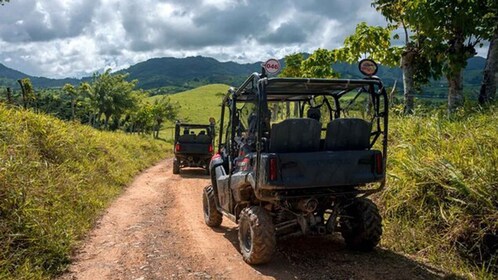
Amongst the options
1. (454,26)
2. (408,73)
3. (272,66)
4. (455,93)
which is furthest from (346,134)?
(408,73)

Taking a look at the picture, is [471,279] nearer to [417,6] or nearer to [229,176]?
[229,176]

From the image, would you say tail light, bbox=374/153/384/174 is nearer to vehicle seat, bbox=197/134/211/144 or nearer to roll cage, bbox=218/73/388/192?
roll cage, bbox=218/73/388/192

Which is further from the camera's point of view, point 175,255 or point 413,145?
point 413,145

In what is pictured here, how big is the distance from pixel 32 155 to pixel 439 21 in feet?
28.5

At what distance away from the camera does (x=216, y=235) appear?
7137 millimetres

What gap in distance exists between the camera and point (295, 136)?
5262mm

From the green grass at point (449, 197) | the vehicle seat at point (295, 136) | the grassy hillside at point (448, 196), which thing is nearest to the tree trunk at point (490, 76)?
the grassy hillside at point (448, 196)

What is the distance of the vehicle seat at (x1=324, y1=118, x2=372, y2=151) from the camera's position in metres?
5.47

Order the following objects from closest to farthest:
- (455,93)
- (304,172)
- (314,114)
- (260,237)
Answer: (304,172) → (260,237) → (314,114) → (455,93)

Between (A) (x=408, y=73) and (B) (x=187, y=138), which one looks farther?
(B) (x=187, y=138)

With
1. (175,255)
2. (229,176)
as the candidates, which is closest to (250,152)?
(229,176)

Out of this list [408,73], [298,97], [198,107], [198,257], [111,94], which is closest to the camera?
[198,257]

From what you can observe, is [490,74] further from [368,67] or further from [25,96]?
[25,96]

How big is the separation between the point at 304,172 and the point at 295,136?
1.60 feet
